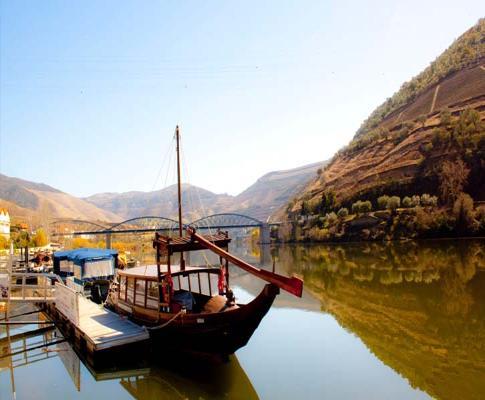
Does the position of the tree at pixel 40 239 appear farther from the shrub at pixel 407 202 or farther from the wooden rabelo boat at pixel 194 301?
the shrub at pixel 407 202

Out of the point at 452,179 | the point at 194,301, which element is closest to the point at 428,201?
the point at 452,179

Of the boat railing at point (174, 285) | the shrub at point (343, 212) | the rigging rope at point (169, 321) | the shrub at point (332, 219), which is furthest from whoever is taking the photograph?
the shrub at point (332, 219)

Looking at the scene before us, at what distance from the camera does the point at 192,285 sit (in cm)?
1659

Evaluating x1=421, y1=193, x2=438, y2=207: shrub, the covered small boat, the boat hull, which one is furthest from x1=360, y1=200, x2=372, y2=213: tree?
the boat hull

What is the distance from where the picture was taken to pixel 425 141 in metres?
95.6

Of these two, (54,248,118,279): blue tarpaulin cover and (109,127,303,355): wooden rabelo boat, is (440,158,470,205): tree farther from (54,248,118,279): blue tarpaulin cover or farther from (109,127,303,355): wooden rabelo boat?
(109,127,303,355): wooden rabelo boat

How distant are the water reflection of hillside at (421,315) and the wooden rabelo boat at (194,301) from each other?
5.13m

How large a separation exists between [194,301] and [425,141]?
92.8m

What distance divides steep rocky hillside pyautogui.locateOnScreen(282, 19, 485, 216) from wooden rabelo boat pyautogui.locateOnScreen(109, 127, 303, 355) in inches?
3020

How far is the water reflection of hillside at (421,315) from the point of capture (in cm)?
1312

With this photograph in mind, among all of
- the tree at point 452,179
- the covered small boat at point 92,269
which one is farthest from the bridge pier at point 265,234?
the covered small boat at point 92,269

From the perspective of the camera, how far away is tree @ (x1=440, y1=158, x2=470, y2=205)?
76.6 metres

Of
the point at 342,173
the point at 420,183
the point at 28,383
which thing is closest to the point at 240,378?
the point at 28,383

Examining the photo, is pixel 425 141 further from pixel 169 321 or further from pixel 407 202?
pixel 169 321
